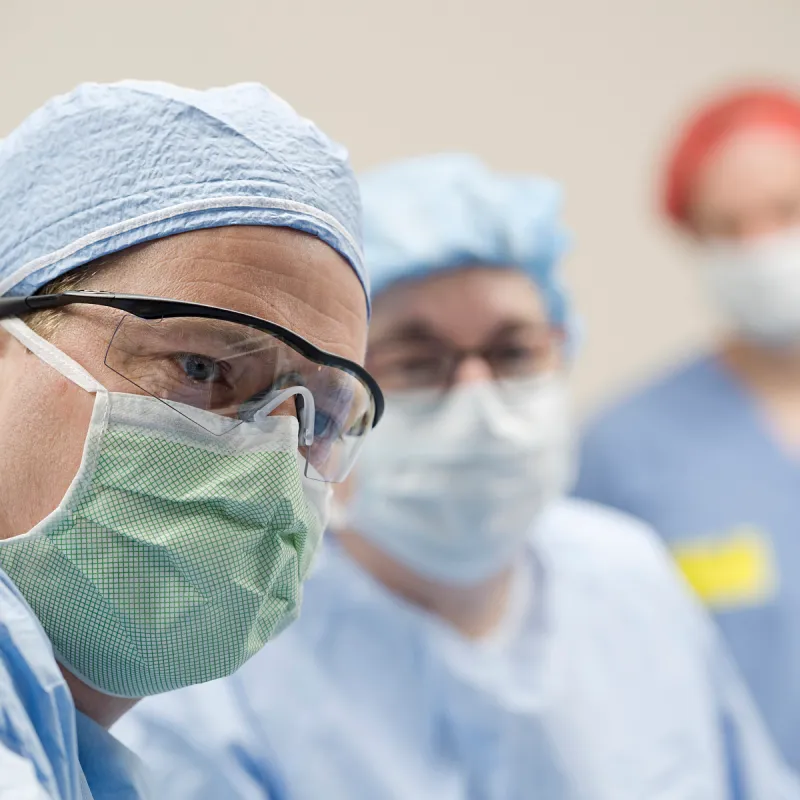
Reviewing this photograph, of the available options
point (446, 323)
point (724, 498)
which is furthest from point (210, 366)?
point (724, 498)

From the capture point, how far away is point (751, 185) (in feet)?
8.34

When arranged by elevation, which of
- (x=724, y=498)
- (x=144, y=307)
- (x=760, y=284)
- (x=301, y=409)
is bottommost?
(x=724, y=498)

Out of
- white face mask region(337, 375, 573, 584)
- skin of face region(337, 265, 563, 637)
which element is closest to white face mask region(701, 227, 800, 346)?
skin of face region(337, 265, 563, 637)

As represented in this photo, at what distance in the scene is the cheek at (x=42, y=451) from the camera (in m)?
0.80

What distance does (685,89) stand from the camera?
304cm

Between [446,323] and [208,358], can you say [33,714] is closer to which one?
[208,358]

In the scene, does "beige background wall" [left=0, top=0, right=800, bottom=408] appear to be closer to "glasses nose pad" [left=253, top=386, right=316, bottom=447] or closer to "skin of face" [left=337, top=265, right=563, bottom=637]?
"skin of face" [left=337, top=265, right=563, bottom=637]

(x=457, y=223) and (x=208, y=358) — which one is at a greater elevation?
(x=208, y=358)

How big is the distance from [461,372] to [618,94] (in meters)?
1.75

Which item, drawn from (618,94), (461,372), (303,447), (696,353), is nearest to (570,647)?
(461,372)

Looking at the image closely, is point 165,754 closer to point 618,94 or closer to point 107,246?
point 107,246

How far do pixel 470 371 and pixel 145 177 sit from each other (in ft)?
2.41

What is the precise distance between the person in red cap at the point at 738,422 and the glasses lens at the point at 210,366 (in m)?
1.74

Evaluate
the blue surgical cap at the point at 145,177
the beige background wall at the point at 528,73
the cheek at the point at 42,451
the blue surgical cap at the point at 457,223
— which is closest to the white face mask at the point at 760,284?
the beige background wall at the point at 528,73
